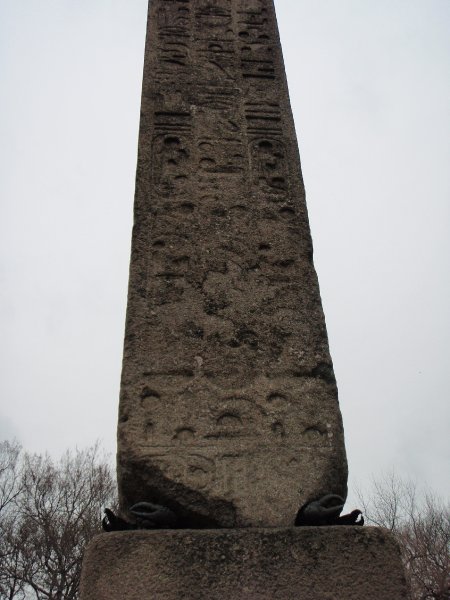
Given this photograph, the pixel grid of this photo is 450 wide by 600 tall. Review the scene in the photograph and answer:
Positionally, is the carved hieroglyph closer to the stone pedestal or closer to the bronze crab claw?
the bronze crab claw

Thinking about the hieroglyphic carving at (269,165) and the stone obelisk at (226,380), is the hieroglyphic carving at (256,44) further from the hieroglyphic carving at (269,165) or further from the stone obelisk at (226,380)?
the hieroglyphic carving at (269,165)

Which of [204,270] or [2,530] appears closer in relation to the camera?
[204,270]

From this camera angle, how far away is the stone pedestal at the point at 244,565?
167 centimetres

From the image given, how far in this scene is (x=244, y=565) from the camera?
1.71 meters

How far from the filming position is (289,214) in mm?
2910

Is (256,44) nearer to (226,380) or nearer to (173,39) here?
(173,39)

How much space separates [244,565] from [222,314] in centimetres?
105

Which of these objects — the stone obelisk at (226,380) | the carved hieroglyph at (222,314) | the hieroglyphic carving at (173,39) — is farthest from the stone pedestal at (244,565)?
the hieroglyphic carving at (173,39)

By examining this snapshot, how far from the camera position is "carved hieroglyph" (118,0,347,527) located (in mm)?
2006

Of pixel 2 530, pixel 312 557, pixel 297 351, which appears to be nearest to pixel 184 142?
pixel 297 351

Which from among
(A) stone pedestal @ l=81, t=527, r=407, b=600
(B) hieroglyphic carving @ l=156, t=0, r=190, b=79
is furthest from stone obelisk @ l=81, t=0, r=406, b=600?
(B) hieroglyphic carving @ l=156, t=0, r=190, b=79

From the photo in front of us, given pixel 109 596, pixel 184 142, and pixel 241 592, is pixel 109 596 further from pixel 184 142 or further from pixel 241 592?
pixel 184 142

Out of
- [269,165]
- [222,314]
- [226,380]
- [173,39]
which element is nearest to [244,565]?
[226,380]

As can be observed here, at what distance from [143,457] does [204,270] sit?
93 centimetres
